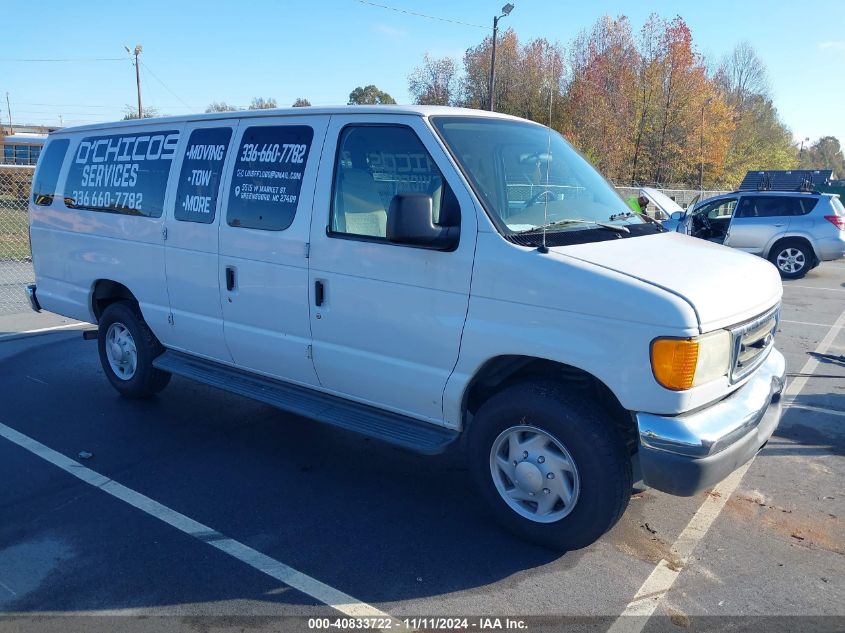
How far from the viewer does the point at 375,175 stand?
4.21m

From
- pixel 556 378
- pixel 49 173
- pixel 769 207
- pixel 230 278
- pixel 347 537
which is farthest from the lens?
pixel 769 207

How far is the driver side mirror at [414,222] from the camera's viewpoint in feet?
11.8

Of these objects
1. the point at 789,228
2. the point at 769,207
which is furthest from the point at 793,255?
the point at 769,207

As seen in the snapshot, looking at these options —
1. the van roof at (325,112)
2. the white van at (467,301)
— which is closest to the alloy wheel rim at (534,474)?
the white van at (467,301)

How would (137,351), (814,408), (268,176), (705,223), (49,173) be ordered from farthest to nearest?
(705,223) < (49,173) < (814,408) < (137,351) < (268,176)

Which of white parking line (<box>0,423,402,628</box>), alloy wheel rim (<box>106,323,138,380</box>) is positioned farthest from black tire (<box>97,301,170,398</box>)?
white parking line (<box>0,423,402,628</box>)

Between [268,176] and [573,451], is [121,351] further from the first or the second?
[573,451]

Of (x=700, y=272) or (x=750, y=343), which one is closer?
(x=700, y=272)

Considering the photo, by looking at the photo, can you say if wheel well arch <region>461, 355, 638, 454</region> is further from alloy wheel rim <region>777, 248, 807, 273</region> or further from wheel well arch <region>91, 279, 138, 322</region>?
alloy wheel rim <region>777, 248, 807, 273</region>

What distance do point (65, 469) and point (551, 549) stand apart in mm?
3296

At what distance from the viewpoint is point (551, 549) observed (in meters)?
3.72

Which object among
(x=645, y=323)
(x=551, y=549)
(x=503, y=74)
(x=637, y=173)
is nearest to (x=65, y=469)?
(x=551, y=549)

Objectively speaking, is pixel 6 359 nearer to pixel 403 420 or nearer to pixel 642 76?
pixel 403 420

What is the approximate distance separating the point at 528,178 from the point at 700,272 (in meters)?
1.22
